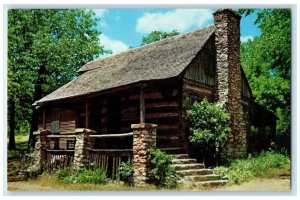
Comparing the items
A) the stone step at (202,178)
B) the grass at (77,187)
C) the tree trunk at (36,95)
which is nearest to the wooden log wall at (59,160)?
the grass at (77,187)

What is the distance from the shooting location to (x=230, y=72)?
50.2 feet

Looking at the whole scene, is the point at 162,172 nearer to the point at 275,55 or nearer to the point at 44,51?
the point at 275,55

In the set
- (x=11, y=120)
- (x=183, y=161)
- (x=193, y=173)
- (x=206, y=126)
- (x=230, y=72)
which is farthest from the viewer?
(x=230, y=72)

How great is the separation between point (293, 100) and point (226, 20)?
545 cm

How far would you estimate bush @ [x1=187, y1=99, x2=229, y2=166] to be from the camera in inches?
533

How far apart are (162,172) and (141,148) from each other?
942mm

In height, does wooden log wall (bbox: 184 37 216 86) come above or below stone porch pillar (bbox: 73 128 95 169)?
above

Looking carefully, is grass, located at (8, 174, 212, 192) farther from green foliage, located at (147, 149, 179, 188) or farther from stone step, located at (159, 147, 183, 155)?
stone step, located at (159, 147, 183, 155)

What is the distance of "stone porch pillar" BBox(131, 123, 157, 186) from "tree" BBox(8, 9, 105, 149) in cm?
418

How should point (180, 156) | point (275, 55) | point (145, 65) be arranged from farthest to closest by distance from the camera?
1. point (145, 65)
2. point (275, 55)
3. point (180, 156)

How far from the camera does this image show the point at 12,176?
12.0 metres

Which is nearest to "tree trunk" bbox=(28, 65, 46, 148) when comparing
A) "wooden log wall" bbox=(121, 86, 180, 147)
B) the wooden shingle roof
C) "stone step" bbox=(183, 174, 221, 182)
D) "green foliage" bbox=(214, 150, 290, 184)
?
the wooden shingle roof
